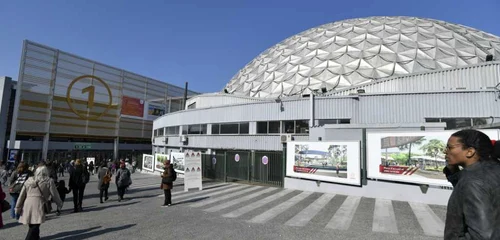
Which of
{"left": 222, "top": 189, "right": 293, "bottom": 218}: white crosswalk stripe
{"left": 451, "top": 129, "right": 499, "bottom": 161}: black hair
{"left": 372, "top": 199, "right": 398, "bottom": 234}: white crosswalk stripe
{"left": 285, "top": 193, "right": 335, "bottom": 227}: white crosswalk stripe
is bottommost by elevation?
{"left": 222, "top": 189, "right": 293, "bottom": 218}: white crosswalk stripe

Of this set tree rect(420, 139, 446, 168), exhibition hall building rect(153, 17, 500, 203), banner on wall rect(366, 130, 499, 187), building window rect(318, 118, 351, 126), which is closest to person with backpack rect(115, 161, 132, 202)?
exhibition hall building rect(153, 17, 500, 203)

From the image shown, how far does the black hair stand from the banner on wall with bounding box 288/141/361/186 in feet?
38.6

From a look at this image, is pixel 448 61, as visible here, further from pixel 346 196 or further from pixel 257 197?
pixel 257 197

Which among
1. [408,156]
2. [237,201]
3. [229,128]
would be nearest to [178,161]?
[229,128]

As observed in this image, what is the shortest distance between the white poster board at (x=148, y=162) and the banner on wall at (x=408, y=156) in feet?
71.6

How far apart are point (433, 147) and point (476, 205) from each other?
464 inches

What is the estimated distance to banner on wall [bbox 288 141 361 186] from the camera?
13.6m

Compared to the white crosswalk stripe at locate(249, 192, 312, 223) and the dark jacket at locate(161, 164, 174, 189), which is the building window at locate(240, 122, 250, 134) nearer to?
the white crosswalk stripe at locate(249, 192, 312, 223)

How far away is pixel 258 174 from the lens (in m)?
17.9

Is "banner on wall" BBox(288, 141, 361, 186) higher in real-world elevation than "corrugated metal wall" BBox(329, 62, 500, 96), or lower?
lower

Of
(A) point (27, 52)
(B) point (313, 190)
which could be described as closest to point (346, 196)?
(B) point (313, 190)

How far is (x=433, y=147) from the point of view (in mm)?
11805

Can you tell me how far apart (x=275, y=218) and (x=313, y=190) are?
6.50 meters

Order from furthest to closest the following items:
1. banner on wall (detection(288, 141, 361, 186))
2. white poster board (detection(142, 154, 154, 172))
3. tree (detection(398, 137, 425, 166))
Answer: white poster board (detection(142, 154, 154, 172)), banner on wall (detection(288, 141, 361, 186)), tree (detection(398, 137, 425, 166))
